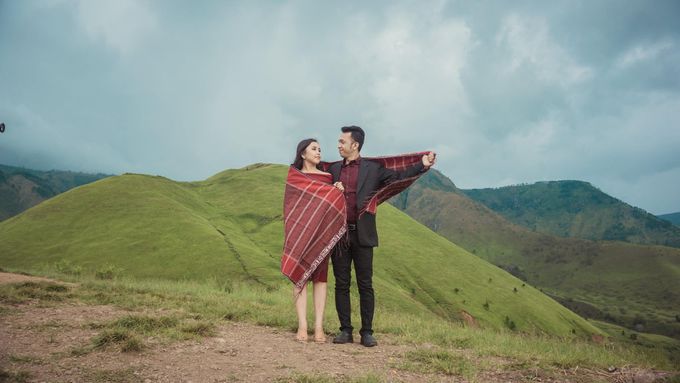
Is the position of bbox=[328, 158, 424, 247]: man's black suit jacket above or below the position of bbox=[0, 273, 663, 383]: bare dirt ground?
above

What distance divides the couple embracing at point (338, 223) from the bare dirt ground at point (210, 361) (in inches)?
25.9

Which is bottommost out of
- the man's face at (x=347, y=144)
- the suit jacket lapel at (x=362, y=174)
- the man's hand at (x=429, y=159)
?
the suit jacket lapel at (x=362, y=174)

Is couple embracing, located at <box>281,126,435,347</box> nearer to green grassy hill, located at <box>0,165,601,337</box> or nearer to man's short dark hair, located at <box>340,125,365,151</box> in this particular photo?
man's short dark hair, located at <box>340,125,365,151</box>

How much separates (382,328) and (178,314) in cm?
402

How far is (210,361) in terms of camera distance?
607cm

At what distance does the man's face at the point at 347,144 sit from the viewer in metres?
8.22

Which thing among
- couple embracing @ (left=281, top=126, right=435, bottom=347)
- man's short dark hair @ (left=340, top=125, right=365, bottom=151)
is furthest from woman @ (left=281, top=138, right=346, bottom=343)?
man's short dark hair @ (left=340, top=125, right=365, bottom=151)

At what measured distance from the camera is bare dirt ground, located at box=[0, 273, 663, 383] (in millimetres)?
5305

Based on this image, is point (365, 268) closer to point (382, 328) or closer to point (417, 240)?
point (382, 328)

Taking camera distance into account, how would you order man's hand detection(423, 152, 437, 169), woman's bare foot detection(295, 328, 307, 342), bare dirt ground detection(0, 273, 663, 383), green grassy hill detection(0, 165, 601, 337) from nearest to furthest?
bare dirt ground detection(0, 273, 663, 383) < woman's bare foot detection(295, 328, 307, 342) < man's hand detection(423, 152, 437, 169) < green grassy hill detection(0, 165, 601, 337)

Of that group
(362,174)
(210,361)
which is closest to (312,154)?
(362,174)

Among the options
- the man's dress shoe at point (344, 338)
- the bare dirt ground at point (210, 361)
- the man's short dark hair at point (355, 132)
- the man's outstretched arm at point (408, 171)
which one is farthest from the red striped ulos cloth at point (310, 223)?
the bare dirt ground at point (210, 361)

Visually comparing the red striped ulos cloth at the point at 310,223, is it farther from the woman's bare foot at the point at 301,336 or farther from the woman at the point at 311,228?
the woman's bare foot at the point at 301,336

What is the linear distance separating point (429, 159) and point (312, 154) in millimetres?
2076
